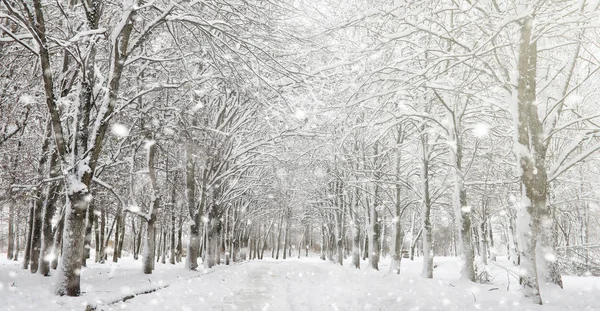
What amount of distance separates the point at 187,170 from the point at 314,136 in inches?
293

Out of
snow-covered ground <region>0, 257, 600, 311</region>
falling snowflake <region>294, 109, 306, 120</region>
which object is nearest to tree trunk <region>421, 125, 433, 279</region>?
snow-covered ground <region>0, 257, 600, 311</region>

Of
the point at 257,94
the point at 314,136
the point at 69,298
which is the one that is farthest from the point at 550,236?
the point at 314,136

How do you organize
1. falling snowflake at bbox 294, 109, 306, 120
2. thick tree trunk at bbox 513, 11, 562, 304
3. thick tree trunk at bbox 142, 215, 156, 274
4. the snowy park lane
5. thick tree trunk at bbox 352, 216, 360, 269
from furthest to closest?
thick tree trunk at bbox 352, 216, 360, 269 → thick tree trunk at bbox 142, 215, 156, 274 → falling snowflake at bbox 294, 109, 306, 120 → the snowy park lane → thick tree trunk at bbox 513, 11, 562, 304

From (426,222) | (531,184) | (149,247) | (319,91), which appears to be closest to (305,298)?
(319,91)

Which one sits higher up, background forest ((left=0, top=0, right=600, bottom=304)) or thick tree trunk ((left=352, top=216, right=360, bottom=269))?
background forest ((left=0, top=0, right=600, bottom=304))

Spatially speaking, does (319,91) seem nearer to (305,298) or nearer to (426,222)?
(305,298)

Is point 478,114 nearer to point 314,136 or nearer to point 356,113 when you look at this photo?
point 356,113

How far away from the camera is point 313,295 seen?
10.5m

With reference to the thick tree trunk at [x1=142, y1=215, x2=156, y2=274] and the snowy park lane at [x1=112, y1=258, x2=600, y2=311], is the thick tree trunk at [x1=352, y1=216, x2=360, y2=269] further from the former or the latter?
the thick tree trunk at [x1=142, y1=215, x2=156, y2=274]

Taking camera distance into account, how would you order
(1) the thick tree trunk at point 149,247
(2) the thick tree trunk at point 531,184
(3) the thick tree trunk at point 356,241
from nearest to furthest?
(2) the thick tree trunk at point 531,184
(1) the thick tree trunk at point 149,247
(3) the thick tree trunk at point 356,241

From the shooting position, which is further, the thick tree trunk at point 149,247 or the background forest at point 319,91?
the thick tree trunk at point 149,247

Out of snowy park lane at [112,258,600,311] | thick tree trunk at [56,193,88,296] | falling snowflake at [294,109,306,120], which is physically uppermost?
falling snowflake at [294,109,306,120]

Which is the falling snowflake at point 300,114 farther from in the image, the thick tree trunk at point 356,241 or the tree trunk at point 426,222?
the thick tree trunk at point 356,241

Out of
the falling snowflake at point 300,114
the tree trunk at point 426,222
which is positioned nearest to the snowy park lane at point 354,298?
the tree trunk at point 426,222
